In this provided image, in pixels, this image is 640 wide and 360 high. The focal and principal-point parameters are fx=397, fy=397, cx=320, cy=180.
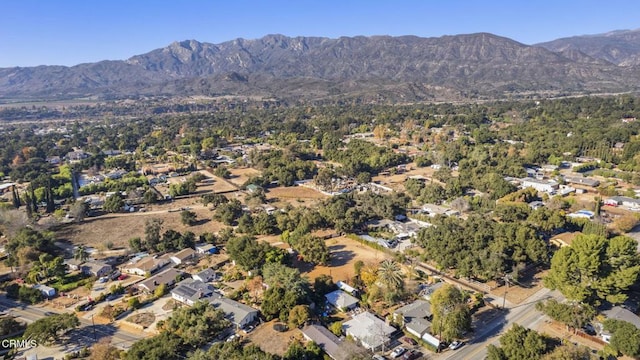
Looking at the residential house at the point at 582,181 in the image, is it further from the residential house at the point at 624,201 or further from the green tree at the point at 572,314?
the green tree at the point at 572,314

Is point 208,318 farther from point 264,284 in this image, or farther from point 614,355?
point 614,355

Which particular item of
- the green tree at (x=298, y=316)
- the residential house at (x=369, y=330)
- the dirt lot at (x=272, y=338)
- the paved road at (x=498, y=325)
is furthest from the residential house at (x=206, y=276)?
→ the paved road at (x=498, y=325)

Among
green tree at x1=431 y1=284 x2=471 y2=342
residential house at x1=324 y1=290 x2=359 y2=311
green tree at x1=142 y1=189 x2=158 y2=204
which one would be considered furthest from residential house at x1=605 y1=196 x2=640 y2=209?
green tree at x1=142 y1=189 x2=158 y2=204

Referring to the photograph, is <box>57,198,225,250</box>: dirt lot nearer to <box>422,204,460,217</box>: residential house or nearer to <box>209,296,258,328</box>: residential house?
<box>209,296,258,328</box>: residential house

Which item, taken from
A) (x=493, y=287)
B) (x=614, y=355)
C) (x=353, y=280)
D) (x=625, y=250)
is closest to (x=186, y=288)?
(x=353, y=280)

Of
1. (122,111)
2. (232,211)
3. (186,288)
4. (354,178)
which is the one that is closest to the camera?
A: (186,288)
